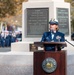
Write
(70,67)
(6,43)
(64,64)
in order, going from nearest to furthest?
(64,64), (70,67), (6,43)

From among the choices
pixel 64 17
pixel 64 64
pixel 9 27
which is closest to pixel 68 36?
pixel 64 17

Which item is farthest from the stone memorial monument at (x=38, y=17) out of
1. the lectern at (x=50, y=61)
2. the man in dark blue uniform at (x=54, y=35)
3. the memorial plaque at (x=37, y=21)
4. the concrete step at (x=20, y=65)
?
the lectern at (x=50, y=61)

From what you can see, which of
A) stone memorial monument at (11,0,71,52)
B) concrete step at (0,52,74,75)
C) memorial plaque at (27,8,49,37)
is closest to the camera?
concrete step at (0,52,74,75)

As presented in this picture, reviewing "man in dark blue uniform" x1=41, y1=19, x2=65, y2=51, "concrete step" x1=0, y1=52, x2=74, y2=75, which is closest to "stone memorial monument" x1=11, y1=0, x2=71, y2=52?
"concrete step" x1=0, y1=52, x2=74, y2=75

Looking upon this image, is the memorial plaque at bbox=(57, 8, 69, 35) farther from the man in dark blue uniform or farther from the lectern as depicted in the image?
the lectern

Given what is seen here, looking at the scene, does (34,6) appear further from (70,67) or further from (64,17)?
(70,67)

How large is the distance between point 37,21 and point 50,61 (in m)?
5.20

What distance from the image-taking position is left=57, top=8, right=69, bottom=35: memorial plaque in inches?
484

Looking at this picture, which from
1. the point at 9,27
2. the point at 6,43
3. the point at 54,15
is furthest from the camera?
the point at 9,27

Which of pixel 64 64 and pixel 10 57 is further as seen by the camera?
pixel 10 57

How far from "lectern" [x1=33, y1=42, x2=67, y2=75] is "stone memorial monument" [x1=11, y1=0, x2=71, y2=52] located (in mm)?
4653

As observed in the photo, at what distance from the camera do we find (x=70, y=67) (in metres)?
9.73

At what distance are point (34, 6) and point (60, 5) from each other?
95 centimetres

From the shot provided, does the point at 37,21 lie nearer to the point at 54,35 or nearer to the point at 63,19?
the point at 63,19
